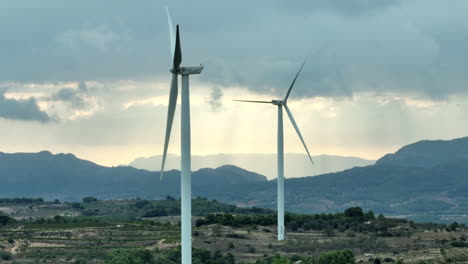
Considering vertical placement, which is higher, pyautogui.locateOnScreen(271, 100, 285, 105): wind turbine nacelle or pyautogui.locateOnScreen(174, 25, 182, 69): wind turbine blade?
pyautogui.locateOnScreen(271, 100, 285, 105): wind turbine nacelle

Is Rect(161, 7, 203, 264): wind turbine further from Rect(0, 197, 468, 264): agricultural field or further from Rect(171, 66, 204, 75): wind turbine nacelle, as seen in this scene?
Rect(0, 197, 468, 264): agricultural field

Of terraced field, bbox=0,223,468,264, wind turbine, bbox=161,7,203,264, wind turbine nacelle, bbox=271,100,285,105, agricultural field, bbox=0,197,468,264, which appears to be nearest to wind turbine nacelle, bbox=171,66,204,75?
wind turbine, bbox=161,7,203,264

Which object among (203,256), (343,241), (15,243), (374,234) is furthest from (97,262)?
(374,234)

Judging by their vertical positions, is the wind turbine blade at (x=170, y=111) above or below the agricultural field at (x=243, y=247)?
above

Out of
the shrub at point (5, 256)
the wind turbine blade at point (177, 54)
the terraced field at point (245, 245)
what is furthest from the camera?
the shrub at point (5, 256)

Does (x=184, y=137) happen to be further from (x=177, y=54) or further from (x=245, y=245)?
(x=245, y=245)

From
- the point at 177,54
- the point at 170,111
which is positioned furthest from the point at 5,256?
the point at 177,54

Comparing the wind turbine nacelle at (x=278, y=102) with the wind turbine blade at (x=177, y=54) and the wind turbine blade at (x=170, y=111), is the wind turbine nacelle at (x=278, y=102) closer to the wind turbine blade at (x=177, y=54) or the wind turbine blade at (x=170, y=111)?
the wind turbine blade at (x=170, y=111)

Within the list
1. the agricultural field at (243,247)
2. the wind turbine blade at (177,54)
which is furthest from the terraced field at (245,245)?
the wind turbine blade at (177,54)

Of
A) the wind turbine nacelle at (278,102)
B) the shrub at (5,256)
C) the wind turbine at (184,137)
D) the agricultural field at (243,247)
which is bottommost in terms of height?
the shrub at (5,256)

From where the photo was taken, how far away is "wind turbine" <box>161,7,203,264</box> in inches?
3880

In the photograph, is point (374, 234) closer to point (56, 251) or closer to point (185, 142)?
point (56, 251)

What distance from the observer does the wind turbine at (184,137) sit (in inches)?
3880

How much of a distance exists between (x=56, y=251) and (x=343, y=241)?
5189 cm
